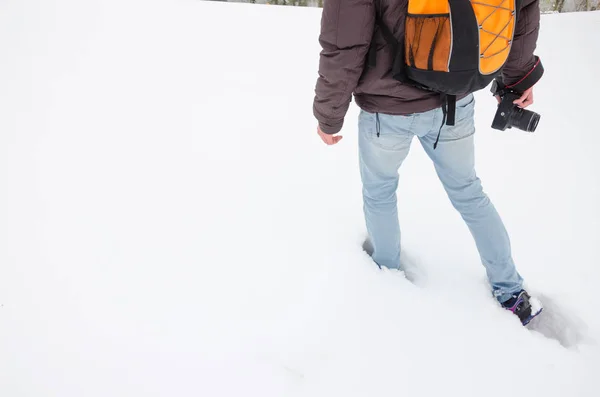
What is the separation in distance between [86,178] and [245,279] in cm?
131

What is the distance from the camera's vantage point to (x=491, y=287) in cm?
161

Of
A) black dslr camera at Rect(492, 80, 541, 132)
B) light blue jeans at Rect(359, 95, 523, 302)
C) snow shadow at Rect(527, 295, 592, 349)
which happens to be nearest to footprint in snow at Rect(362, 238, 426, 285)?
light blue jeans at Rect(359, 95, 523, 302)

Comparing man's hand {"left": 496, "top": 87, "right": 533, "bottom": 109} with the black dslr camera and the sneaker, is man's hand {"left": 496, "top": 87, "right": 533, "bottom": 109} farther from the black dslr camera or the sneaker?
the sneaker

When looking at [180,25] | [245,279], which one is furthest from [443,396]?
[180,25]

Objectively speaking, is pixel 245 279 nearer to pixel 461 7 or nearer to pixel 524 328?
pixel 524 328

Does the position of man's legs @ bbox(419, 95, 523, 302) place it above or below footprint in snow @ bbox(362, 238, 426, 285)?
above

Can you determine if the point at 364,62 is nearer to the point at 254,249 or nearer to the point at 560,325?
the point at 254,249

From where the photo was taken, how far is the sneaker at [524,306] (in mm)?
1478

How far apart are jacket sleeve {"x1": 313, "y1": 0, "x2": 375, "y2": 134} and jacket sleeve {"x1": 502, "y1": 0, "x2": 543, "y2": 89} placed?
0.52 metres

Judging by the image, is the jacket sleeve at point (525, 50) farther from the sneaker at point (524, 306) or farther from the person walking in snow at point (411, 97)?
the sneaker at point (524, 306)

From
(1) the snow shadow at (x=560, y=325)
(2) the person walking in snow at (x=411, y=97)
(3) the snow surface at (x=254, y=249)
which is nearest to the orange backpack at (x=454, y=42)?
(2) the person walking in snow at (x=411, y=97)

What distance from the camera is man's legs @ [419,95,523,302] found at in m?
1.25

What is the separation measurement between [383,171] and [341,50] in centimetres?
48

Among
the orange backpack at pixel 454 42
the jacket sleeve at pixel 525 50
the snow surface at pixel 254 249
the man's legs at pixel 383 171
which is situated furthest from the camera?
the snow surface at pixel 254 249
